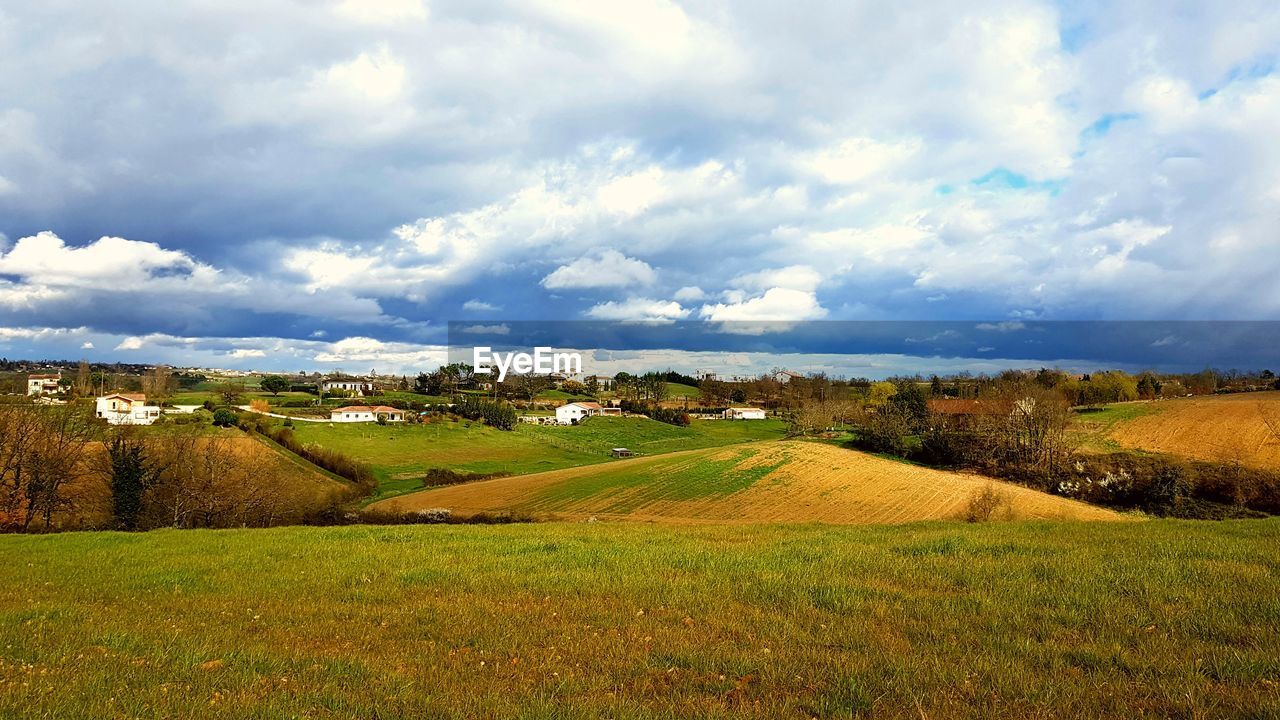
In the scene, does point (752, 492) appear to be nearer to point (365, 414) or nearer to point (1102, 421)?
point (1102, 421)

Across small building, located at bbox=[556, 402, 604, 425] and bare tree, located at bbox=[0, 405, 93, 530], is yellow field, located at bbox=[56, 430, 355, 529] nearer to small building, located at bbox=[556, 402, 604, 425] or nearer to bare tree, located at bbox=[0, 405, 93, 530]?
bare tree, located at bbox=[0, 405, 93, 530]

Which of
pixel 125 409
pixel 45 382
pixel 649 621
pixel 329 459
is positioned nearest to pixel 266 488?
pixel 329 459

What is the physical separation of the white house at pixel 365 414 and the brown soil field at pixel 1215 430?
414 feet

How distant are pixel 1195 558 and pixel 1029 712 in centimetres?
903

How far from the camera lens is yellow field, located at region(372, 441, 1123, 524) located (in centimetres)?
5503

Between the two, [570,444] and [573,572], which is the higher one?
[573,572]

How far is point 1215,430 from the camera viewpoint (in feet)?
248

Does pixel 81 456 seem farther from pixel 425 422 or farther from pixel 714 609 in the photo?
pixel 425 422

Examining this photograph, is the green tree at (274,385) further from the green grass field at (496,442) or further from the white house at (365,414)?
→ the green grass field at (496,442)

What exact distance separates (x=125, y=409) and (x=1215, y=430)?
153 m

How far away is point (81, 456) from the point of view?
52.0 metres

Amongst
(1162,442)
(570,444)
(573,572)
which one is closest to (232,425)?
(570,444)

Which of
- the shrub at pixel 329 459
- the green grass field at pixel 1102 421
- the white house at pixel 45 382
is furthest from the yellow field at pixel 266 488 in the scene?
the green grass field at pixel 1102 421

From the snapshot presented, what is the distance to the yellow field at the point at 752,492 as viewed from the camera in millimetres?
55031
